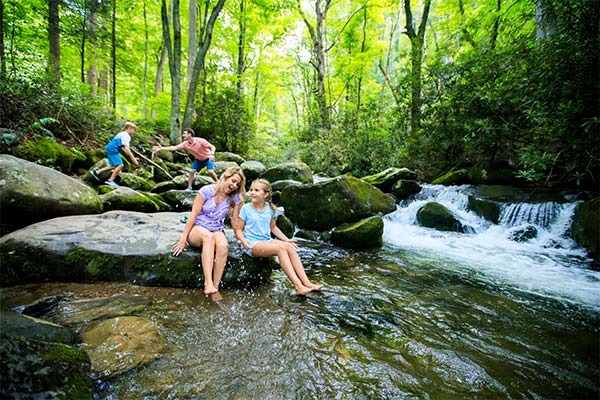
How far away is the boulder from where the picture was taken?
3291 millimetres

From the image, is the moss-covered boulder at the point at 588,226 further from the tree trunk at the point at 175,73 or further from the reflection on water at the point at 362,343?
the tree trunk at the point at 175,73

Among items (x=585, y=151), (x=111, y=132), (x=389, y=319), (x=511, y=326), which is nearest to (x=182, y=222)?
(x=389, y=319)

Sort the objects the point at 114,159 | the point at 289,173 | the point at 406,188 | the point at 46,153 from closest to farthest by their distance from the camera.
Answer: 1. the point at 46,153
2. the point at 114,159
3. the point at 406,188
4. the point at 289,173

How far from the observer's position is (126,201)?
591 centimetres

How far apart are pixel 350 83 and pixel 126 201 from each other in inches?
739

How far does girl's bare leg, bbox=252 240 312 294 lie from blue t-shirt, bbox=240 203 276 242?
6.7 inches

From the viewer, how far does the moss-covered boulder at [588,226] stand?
5.30m

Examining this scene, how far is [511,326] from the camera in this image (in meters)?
3.10

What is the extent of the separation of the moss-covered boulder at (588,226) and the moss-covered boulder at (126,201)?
9.52m

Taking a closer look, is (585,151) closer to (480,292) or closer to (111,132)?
(480,292)

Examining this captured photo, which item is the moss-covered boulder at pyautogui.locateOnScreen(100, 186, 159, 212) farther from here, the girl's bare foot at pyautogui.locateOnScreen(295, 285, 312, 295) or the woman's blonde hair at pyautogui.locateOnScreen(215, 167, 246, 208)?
the girl's bare foot at pyautogui.locateOnScreen(295, 285, 312, 295)

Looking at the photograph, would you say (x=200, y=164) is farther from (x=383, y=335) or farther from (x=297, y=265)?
(x=383, y=335)

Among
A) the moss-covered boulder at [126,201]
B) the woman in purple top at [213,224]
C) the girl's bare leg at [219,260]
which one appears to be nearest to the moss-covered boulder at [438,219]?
the woman in purple top at [213,224]

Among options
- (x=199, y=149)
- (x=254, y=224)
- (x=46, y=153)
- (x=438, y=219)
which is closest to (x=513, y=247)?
(x=438, y=219)
